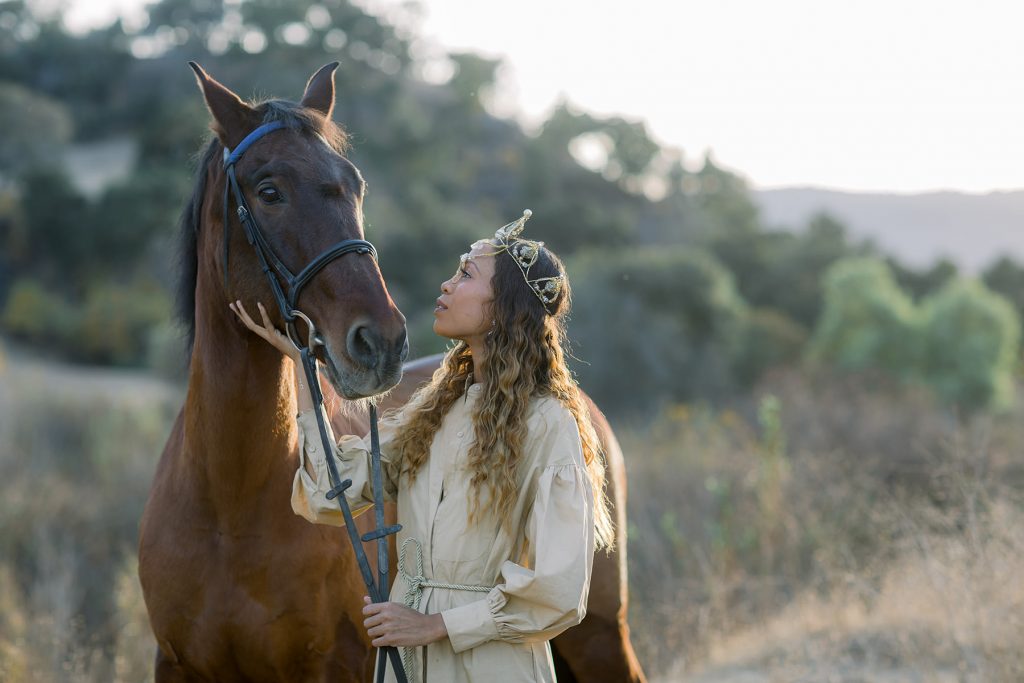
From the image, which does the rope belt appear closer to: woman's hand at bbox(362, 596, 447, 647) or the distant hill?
woman's hand at bbox(362, 596, 447, 647)

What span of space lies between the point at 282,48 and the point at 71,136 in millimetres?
10580

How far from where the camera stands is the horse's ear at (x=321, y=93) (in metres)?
3.21

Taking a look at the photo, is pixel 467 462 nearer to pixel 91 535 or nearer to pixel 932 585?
pixel 932 585

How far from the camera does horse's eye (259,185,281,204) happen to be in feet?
8.74

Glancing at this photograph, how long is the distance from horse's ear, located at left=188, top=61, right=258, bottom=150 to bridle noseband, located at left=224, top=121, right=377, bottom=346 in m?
0.04

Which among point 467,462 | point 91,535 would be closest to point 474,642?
point 467,462

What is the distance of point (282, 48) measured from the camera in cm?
4556

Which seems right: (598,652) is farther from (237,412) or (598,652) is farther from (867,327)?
(867,327)

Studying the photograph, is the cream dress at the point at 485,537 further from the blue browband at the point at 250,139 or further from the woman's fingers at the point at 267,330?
the blue browband at the point at 250,139

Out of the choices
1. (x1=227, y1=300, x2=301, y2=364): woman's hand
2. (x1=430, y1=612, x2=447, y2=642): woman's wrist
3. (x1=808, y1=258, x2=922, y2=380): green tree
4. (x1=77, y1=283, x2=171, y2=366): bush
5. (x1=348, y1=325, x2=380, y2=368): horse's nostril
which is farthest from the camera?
(x1=77, y1=283, x2=171, y2=366): bush

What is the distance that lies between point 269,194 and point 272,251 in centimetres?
16

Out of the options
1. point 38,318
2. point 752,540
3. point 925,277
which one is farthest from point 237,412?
point 925,277

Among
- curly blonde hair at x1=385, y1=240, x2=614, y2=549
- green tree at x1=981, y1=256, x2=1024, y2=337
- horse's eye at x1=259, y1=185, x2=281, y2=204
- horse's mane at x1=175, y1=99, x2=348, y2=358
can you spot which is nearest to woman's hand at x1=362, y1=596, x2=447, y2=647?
curly blonde hair at x1=385, y1=240, x2=614, y2=549

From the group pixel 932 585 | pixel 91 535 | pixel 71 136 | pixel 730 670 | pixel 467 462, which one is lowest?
pixel 91 535
